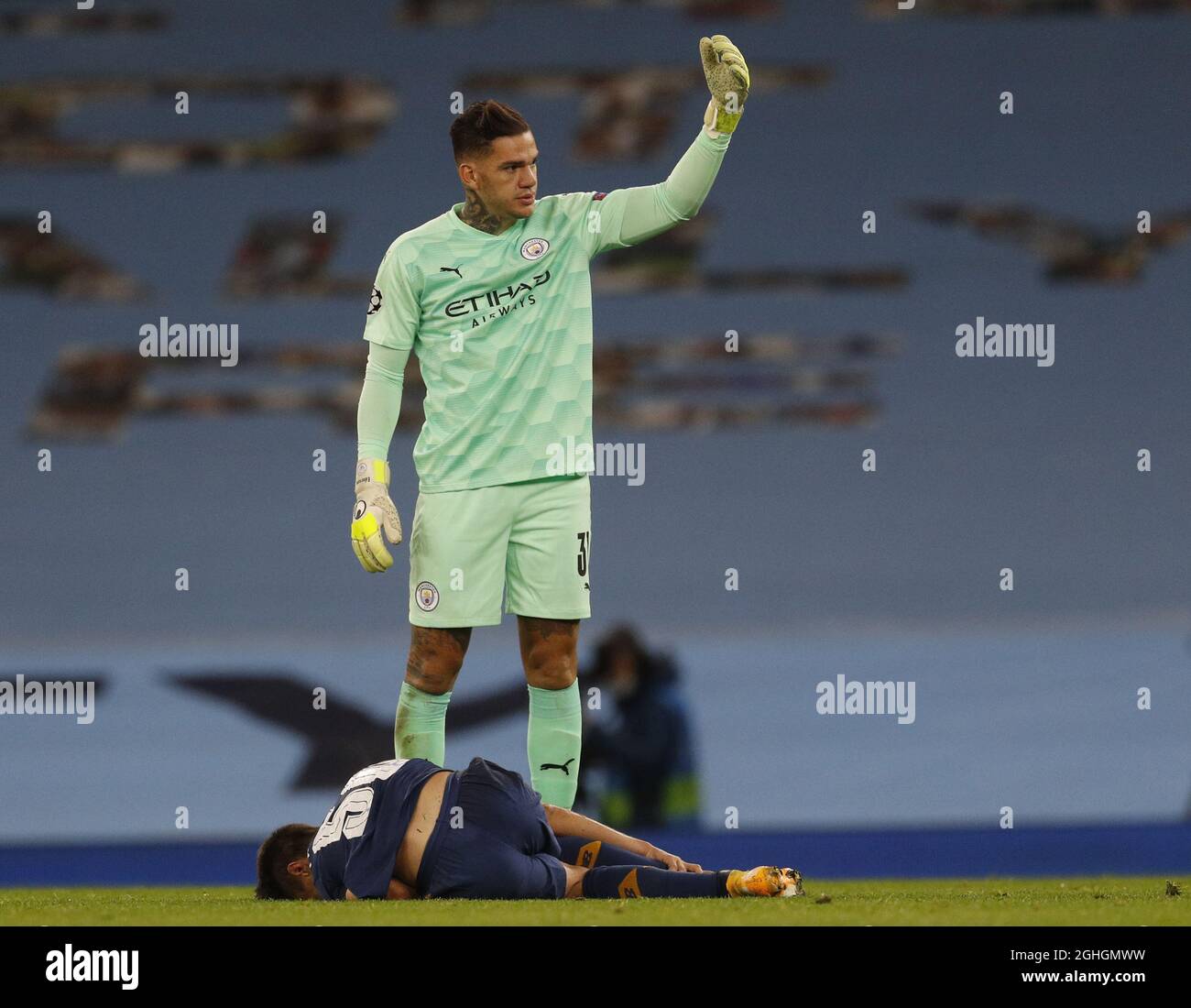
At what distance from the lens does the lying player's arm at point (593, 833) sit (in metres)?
3.77

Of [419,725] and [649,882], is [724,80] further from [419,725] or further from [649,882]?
[649,882]

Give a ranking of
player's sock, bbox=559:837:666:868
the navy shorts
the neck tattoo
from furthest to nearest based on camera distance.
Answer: the neck tattoo
player's sock, bbox=559:837:666:868
the navy shorts

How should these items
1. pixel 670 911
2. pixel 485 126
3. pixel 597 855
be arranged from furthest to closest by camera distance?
1. pixel 485 126
2. pixel 597 855
3. pixel 670 911

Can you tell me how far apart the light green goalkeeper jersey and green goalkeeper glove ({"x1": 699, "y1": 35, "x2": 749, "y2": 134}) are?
86 millimetres

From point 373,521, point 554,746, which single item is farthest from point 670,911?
point 373,521

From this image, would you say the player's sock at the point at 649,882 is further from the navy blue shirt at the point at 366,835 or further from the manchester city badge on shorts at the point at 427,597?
the manchester city badge on shorts at the point at 427,597

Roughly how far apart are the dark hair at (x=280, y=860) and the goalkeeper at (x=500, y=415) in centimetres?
41

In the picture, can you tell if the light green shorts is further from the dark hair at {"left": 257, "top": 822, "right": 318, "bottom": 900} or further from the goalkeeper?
the dark hair at {"left": 257, "top": 822, "right": 318, "bottom": 900}

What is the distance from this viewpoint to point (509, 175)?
Answer: 414 cm

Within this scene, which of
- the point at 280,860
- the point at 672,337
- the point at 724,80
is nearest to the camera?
the point at 280,860

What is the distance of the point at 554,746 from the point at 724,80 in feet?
5.31

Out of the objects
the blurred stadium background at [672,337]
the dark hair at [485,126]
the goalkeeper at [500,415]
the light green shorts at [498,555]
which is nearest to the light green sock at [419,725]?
the goalkeeper at [500,415]

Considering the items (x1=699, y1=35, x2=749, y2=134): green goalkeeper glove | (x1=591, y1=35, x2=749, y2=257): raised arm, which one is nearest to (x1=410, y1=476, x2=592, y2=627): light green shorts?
(x1=591, y1=35, x2=749, y2=257): raised arm

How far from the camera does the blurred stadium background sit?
703 cm
